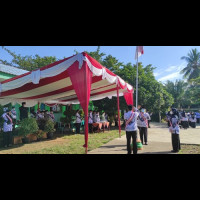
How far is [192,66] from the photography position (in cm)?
3434

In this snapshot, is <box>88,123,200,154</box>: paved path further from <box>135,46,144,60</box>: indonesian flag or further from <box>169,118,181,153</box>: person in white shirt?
<box>135,46,144,60</box>: indonesian flag

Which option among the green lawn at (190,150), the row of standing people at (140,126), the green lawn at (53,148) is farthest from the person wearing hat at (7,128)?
the green lawn at (190,150)

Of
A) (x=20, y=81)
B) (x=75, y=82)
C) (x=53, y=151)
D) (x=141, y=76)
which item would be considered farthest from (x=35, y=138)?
(x=141, y=76)

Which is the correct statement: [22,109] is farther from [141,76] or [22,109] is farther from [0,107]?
[141,76]

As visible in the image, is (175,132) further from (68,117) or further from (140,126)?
(68,117)

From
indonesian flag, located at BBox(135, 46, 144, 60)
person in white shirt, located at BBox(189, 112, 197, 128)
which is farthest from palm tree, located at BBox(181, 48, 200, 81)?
indonesian flag, located at BBox(135, 46, 144, 60)

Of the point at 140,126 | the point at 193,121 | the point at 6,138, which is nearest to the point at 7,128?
the point at 6,138

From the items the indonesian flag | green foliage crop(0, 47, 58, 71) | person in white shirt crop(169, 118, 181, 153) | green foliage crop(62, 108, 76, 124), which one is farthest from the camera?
green foliage crop(0, 47, 58, 71)

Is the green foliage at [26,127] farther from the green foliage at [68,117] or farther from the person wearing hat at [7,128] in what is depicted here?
the green foliage at [68,117]

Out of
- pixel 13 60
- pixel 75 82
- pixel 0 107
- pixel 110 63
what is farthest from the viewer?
pixel 13 60

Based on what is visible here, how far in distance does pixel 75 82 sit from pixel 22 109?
16.2 feet

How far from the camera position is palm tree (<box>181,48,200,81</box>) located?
111ft

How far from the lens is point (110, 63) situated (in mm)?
16688

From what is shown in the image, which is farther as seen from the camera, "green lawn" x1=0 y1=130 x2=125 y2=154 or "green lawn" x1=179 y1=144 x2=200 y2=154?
"green lawn" x1=0 y1=130 x2=125 y2=154
